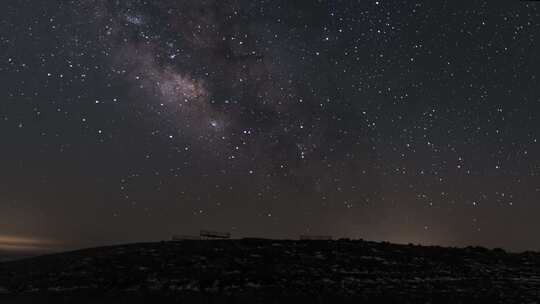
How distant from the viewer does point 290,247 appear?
4328 cm

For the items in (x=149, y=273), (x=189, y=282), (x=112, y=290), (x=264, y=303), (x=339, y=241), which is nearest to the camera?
(x=264, y=303)

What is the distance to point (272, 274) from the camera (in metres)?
33.2

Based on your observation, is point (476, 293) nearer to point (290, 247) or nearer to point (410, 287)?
point (410, 287)

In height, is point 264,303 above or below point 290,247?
below

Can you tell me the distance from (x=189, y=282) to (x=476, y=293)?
1640 centimetres

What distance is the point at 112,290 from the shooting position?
94.9 feet

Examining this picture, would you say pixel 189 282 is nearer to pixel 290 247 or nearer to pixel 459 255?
pixel 290 247

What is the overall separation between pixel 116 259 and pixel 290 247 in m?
13.7

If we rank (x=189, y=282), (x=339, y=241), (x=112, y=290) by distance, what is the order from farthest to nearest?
(x=339, y=241), (x=189, y=282), (x=112, y=290)

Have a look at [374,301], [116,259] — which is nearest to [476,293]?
[374,301]

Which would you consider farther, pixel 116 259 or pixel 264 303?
pixel 116 259

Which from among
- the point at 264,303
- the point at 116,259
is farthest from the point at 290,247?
the point at 264,303

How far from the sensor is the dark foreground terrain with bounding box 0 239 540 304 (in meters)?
28.5

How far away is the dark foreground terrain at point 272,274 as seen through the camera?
1122 inches
